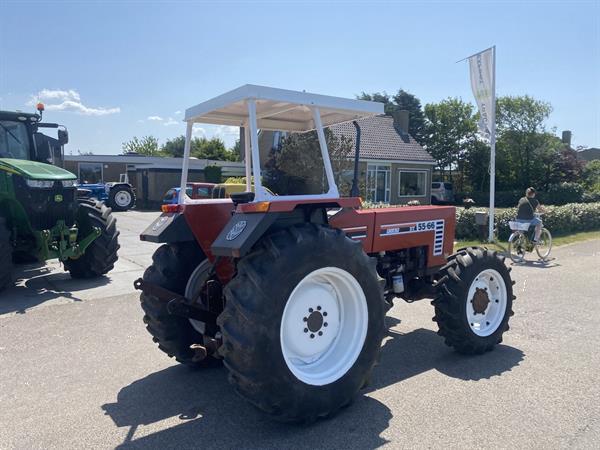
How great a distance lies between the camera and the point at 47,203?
7684 millimetres

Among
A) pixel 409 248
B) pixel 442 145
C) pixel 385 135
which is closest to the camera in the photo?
pixel 409 248

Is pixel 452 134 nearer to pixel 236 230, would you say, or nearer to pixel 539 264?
pixel 539 264

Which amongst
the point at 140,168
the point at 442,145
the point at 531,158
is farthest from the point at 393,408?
the point at 442,145

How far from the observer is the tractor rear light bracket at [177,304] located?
3.63 metres

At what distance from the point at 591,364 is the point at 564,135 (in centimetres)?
4671

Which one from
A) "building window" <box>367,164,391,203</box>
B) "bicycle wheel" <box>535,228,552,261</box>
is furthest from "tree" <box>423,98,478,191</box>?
"bicycle wheel" <box>535,228,552,261</box>

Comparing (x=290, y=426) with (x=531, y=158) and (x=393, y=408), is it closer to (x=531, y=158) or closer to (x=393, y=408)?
(x=393, y=408)

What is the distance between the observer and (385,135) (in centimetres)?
2892

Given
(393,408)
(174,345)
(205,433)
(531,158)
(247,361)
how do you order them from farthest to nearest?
(531,158), (174,345), (393,408), (205,433), (247,361)

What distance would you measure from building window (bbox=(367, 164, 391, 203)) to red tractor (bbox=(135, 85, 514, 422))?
70.3 ft

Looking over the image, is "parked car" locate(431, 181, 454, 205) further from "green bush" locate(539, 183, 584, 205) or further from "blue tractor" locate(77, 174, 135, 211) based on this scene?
"blue tractor" locate(77, 174, 135, 211)

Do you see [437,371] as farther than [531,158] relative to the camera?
No

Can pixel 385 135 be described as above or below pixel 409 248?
above

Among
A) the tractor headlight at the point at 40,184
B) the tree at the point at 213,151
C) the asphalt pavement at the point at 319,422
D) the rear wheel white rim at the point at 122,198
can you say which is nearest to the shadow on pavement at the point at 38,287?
the asphalt pavement at the point at 319,422
